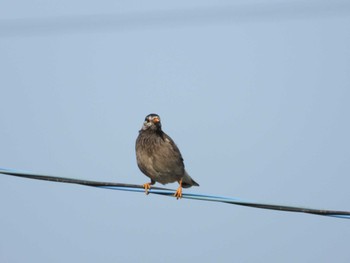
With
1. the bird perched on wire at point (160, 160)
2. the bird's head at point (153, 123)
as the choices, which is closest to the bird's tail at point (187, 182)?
the bird perched on wire at point (160, 160)

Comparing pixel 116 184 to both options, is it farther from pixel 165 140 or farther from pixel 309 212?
pixel 165 140

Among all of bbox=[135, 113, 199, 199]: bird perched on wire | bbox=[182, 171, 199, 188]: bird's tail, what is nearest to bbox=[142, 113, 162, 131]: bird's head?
bbox=[135, 113, 199, 199]: bird perched on wire

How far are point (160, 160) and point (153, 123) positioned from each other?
92cm

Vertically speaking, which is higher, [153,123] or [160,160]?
[153,123]

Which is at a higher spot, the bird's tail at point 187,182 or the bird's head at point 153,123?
the bird's head at point 153,123

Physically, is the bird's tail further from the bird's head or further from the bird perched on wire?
the bird's head

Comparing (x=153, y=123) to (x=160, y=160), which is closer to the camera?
(x=160, y=160)

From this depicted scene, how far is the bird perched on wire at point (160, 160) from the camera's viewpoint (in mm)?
12023

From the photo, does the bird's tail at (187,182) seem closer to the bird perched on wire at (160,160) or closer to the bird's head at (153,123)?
the bird perched on wire at (160,160)

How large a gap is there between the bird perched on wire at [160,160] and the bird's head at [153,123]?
11 centimetres


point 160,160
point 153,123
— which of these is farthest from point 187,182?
point 153,123

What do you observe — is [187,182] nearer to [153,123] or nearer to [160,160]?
[160,160]

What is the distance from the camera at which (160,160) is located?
12016 millimetres

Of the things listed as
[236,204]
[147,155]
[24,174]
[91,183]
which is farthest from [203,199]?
[147,155]
